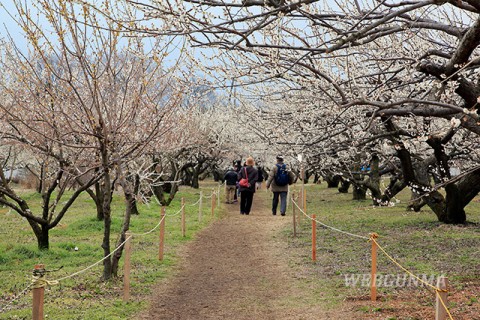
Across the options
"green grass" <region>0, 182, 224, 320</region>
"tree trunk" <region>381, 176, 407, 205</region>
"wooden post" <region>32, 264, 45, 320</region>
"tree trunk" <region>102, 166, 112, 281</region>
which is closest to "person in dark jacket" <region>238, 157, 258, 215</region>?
"green grass" <region>0, 182, 224, 320</region>

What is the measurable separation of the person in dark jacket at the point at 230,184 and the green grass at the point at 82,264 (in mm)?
6360

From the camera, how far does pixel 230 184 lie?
27.0 metres

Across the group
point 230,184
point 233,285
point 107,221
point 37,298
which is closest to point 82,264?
point 107,221

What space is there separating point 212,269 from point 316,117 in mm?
3902

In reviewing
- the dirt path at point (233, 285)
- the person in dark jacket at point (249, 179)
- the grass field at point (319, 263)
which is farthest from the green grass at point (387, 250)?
the person in dark jacket at point (249, 179)

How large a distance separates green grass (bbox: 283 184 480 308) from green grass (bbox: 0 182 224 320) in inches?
107

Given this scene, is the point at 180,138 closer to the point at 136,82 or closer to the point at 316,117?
the point at 316,117

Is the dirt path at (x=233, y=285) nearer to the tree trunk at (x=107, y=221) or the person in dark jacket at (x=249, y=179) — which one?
the tree trunk at (x=107, y=221)

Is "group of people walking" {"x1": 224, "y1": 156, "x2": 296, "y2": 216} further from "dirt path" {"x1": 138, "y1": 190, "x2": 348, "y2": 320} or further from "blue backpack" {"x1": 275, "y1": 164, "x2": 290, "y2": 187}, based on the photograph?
"dirt path" {"x1": 138, "y1": 190, "x2": 348, "y2": 320}

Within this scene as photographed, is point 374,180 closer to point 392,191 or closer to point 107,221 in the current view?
point 392,191

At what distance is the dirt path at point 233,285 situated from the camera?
782cm

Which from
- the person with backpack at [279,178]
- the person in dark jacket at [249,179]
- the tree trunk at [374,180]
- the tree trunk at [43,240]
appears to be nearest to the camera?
the tree trunk at [43,240]

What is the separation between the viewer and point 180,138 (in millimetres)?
21828

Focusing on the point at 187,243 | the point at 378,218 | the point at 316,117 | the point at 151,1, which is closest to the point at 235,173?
the point at 378,218
